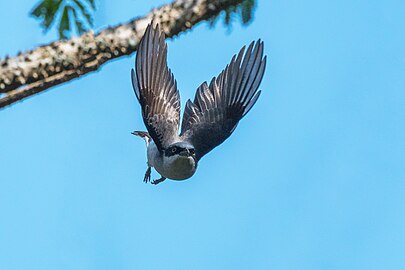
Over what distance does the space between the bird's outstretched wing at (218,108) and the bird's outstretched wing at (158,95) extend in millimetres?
191

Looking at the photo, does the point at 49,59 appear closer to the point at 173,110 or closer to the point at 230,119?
the point at 173,110

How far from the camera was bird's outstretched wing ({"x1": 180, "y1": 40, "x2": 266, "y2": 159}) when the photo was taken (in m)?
5.72

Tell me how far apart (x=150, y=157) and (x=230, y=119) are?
Answer: 0.80 metres

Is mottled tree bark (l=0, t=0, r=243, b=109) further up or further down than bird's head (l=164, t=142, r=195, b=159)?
further down

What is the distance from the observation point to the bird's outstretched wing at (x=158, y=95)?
476cm

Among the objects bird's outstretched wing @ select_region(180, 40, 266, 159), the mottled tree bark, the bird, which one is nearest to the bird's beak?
the bird

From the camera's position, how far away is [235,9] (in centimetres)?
301

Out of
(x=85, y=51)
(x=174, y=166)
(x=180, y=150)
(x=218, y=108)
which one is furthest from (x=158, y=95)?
(x=85, y=51)

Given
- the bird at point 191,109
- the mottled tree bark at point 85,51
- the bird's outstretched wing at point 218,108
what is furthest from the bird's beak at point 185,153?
the mottled tree bark at point 85,51

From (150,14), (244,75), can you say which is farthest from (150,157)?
(150,14)

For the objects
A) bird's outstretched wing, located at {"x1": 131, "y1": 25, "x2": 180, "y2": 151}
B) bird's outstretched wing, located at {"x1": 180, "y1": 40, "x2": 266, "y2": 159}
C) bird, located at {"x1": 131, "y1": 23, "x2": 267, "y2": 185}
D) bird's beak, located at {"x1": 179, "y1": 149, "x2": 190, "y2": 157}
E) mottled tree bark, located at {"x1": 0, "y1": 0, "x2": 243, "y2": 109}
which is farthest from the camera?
bird's outstretched wing, located at {"x1": 180, "y1": 40, "x2": 266, "y2": 159}

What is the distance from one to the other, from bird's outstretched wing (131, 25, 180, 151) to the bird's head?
16 centimetres

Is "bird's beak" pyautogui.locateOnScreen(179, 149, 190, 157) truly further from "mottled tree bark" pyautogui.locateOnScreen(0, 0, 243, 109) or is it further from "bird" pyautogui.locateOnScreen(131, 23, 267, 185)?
"mottled tree bark" pyautogui.locateOnScreen(0, 0, 243, 109)

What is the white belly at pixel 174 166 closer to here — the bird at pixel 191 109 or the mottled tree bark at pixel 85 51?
the bird at pixel 191 109
